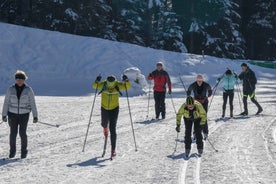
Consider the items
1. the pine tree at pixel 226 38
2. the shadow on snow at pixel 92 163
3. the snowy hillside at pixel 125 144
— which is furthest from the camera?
the pine tree at pixel 226 38

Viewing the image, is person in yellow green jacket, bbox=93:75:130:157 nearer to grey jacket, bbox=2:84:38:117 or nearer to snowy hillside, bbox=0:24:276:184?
snowy hillside, bbox=0:24:276:184

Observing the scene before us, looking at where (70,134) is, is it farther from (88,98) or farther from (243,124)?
(88,98)

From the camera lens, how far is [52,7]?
143 feet

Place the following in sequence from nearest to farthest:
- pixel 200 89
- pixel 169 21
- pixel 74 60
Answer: pixel 200 89 → pixel 74 60 → pixel 169 21

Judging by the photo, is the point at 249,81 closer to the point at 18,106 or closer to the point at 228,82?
the point at 228,82

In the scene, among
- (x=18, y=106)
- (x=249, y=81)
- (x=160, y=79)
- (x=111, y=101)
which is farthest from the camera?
(x=249, y=81)

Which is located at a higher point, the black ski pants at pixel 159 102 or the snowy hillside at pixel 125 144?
the black ski pants at pixel 159 102

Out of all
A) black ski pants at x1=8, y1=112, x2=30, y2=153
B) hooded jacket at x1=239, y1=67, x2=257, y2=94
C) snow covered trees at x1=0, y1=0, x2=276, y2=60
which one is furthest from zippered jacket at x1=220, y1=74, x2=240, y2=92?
snow covered trees at x1=0, y1=0, x2=276, y2=60

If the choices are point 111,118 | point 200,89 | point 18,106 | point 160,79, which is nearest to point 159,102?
point 160,79

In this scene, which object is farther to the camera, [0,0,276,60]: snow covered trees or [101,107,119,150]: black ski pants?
[0,0,276,60]: snow covered trees

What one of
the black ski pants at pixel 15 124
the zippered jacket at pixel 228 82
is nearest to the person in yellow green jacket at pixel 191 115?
the black ski pants at pixel 15 124

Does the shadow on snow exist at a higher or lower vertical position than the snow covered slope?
lower

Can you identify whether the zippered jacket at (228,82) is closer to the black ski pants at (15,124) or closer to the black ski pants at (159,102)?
the black ski pants at (159,102)

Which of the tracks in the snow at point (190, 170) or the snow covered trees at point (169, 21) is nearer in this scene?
the tracks in the snow at point (190, 170)
